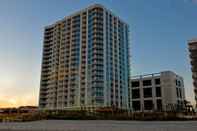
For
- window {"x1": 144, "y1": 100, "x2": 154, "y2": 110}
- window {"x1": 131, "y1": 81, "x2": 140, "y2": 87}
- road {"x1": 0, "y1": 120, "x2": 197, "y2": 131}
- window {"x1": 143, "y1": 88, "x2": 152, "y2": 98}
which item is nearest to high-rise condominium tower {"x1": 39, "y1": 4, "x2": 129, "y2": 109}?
window {"x1": 131, "y1": 81, "x2": 140, "y2": 87}

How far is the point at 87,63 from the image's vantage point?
114 m

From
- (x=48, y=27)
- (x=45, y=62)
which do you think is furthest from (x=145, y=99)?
(x=48, y=27)

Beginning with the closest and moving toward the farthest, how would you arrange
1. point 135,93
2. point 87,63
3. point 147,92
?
1. point 87,63
2. point 147,92
3. point 135,93

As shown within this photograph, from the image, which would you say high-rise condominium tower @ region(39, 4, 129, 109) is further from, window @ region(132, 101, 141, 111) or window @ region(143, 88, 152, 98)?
window @ region(143, 88, 152, 98)

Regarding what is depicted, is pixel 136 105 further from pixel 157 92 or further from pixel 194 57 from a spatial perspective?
pixel 194 57

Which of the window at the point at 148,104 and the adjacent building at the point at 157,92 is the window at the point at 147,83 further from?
the window at the point at 148,104

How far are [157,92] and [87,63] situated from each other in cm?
3709

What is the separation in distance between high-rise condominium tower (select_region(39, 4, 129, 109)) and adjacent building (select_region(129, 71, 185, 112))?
5778 millimetres

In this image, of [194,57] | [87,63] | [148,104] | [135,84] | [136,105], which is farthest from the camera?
[135,84]

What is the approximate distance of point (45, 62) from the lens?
13412 cm

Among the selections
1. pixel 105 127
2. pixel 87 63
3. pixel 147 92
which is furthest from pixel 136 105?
pixel 105 127

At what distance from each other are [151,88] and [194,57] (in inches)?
1221

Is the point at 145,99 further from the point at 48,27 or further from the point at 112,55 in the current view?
the point at 48,27

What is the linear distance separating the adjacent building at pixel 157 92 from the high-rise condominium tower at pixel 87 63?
5.78 m
